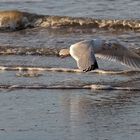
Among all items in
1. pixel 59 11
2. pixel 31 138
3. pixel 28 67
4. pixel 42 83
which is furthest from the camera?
pixel 59 11

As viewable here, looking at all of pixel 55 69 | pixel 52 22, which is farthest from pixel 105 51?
pixel 52 22

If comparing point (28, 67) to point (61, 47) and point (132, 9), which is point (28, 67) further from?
point (132, 9)

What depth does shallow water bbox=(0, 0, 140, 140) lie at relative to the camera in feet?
20.1

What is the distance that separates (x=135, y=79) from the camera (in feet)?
27.8

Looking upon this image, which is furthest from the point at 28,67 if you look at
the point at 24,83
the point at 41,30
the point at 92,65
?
the point at 41,30

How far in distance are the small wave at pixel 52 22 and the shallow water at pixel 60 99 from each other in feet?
1.72

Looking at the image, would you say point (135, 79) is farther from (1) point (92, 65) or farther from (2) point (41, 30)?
(2) point (41, 30)

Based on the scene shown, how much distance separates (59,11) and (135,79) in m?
6.53

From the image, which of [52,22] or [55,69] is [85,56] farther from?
[52,22]

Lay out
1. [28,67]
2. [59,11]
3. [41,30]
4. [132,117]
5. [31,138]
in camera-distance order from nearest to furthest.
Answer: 1. [31,138]
2. [132,117]
3. [28,67]
4. [41,30]
5. [59,11]

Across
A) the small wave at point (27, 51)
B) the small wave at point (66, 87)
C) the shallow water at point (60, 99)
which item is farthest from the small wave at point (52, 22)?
the small wave at point (66, 87)

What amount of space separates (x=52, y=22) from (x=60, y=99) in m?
6.85

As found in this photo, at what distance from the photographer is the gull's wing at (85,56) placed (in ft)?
23.9

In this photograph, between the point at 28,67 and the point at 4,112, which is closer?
the point at 4,112
